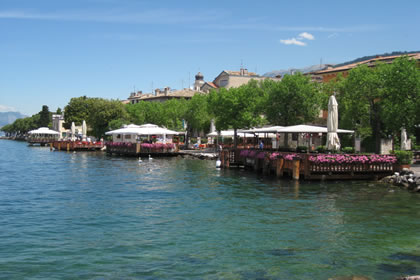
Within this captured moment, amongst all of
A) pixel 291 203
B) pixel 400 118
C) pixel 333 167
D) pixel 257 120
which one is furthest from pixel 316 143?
pixel 291 203

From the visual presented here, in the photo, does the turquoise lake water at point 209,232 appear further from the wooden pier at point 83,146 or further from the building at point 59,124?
the building at point 59,124

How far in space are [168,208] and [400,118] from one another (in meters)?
23.0

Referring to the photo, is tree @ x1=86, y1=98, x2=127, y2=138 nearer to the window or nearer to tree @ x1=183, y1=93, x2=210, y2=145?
tree @ x1=183, y1=93, x2=210, y2=145

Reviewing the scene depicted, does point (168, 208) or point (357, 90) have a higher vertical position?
point (357, 90)

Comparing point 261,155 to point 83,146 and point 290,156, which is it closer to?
point 290,156

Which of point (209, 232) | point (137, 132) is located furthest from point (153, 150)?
point (209, 232)

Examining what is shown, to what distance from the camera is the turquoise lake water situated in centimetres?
1084

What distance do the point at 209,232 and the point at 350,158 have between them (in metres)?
16.1

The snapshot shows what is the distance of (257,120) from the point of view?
170ft

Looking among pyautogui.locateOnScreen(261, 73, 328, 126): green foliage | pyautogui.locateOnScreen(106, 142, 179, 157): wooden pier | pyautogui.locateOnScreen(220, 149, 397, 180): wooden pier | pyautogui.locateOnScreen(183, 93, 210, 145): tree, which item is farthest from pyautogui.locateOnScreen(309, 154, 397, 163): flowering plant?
pyautogui.locateOnScreen(183, 93, 210, 145): tree

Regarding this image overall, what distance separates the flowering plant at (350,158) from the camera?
2723 cm

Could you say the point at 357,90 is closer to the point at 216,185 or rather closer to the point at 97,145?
the point at 216,185

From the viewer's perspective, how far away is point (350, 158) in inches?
1088

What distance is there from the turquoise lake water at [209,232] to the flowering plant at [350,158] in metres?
2.11
